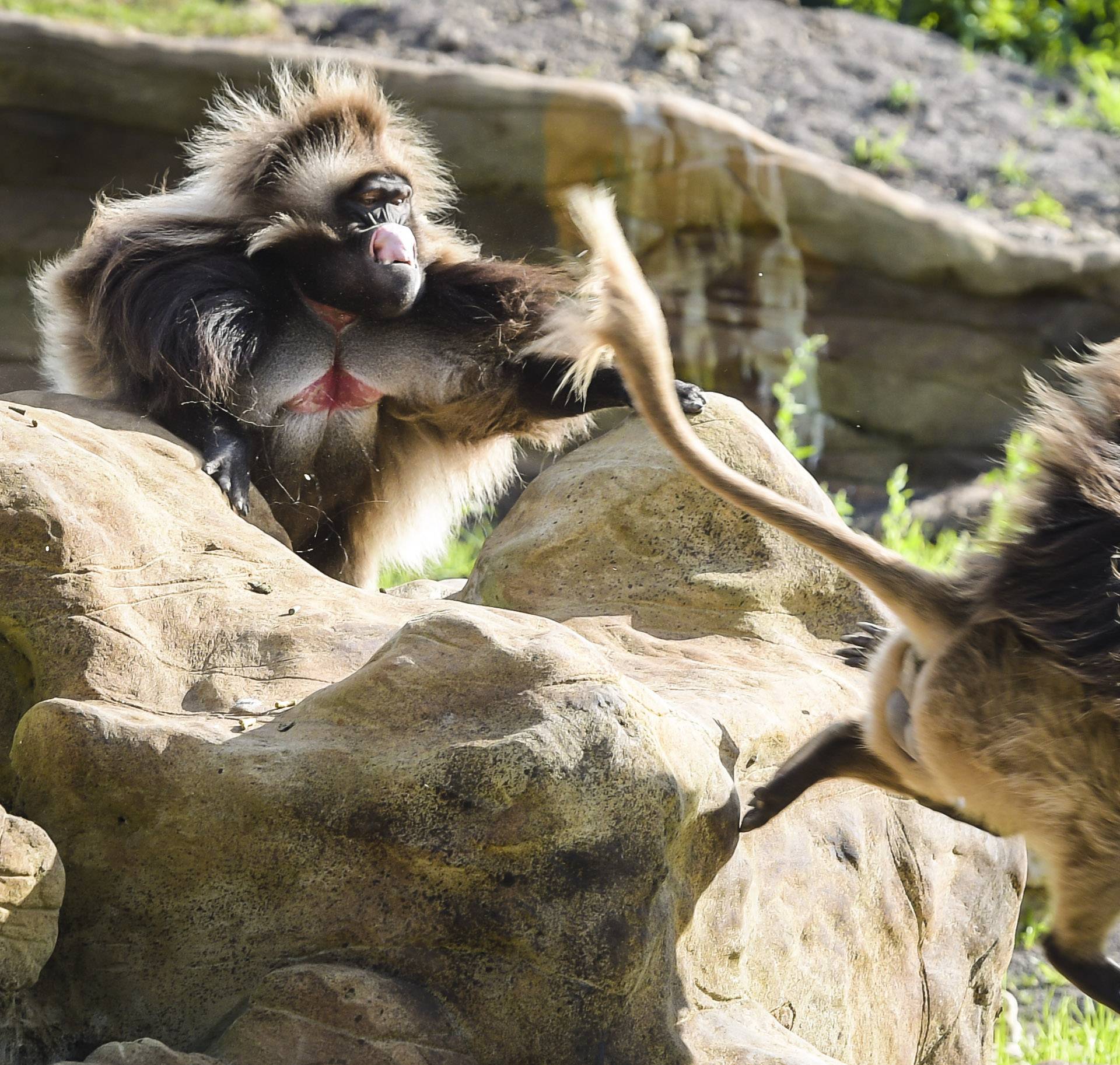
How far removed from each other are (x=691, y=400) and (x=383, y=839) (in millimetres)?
1919

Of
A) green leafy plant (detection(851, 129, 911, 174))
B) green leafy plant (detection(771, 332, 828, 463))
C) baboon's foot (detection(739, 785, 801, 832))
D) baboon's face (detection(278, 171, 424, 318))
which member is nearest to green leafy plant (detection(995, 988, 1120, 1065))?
baboon's foot (detection(739, 785, 801, 832))

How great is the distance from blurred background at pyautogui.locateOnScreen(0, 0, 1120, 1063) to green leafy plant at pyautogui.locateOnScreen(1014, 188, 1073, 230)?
0.02 metres

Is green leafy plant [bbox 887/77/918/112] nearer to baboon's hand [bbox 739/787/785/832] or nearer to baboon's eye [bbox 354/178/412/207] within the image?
baboon's eye [bbox 354/178/412/207]

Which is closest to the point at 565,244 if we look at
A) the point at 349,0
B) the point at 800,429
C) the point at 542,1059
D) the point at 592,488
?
the point at 800,429

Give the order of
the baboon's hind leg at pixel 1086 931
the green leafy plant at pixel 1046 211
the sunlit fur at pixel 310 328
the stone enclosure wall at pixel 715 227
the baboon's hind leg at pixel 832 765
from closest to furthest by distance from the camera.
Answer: the baboon's hind leg at pixel 1086 931 → the baboon's hind leg at pixel 832 765 → the sunlit fur at pixel 310 328 → the stone enclosure wall at pixel 715 227 → the green leafy plant at pixel 1046 211

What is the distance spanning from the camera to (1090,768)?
2734 millimetres

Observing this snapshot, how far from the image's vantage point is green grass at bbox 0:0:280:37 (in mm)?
9391

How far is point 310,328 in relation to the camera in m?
4.59

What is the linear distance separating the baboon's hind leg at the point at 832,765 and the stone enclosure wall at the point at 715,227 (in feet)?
18.0

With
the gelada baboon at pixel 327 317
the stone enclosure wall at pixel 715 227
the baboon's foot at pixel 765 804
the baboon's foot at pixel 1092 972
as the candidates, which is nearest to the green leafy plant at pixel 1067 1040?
the baboon's foot at pixel 1092 972

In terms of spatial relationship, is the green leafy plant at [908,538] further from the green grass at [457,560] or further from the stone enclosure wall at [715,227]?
the green grass at [457,560]

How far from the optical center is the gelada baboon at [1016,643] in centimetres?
273

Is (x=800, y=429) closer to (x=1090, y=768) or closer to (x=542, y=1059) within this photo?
(x=1090, y=768)

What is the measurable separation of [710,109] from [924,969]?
A: 5.81m
